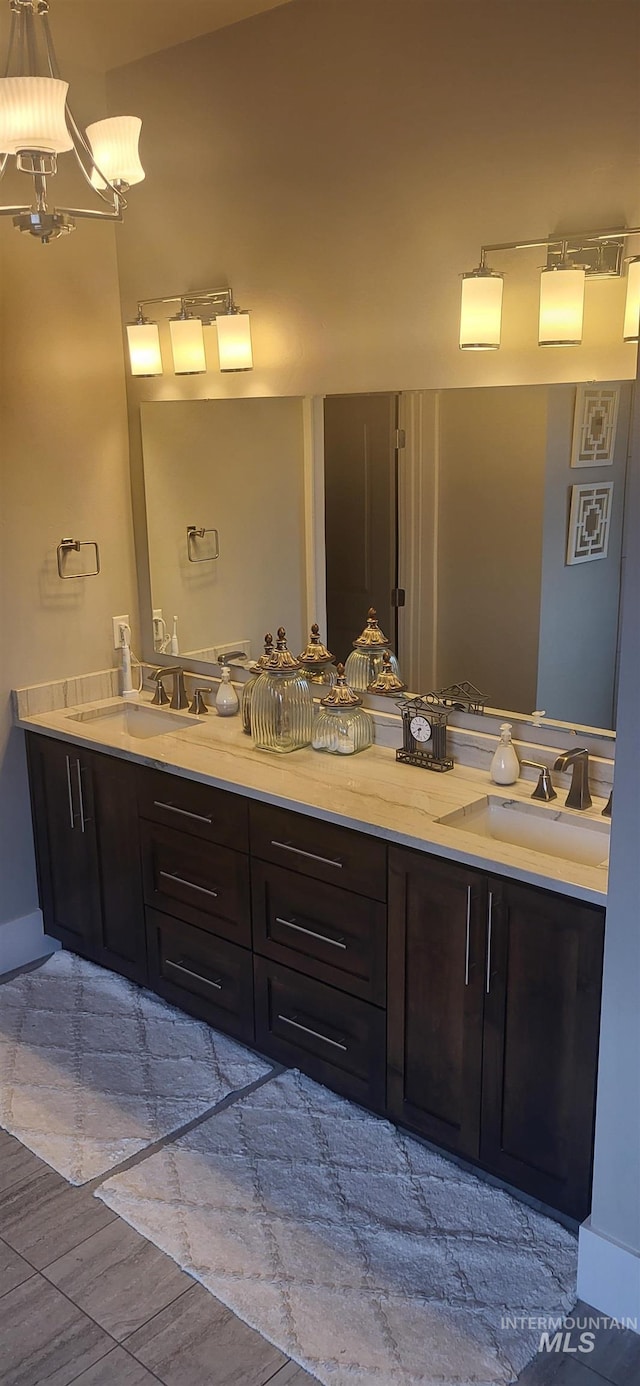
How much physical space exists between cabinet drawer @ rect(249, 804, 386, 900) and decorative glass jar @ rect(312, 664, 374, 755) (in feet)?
1.17

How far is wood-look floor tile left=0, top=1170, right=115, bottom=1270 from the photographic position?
2.25m

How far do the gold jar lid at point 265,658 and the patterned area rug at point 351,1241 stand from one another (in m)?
1.14

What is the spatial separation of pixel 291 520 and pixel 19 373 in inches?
37.1

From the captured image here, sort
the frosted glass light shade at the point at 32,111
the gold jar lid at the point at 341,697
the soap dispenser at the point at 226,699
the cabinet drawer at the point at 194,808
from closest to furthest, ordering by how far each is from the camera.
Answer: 1. the frosted glass light shade at the point at 32,111
2. the cabinet drawer at the point at 194,808
3. the gold jar lid at the point at 341,697
4. the soap dispenser at the point at 226,699

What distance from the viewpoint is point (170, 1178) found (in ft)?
7.97

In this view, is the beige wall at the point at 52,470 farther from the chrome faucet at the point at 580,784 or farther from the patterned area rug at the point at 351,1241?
the chrome faucet at the point at 580,784

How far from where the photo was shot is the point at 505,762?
2.58 meters

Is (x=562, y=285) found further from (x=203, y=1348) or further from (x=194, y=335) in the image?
(x=203, y=1348)

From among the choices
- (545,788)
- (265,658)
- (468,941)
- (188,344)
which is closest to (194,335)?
(188,344)

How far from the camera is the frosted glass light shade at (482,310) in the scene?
2.43 metres

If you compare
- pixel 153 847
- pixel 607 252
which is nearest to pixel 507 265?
pixel 607 252

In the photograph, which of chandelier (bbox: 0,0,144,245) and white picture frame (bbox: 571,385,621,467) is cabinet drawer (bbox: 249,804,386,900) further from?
chandelier (bbox: 0,0,144,245)

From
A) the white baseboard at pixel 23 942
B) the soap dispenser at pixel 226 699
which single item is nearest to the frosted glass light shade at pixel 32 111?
the soap dispenser at pixel 226 699

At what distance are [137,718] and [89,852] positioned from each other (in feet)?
1.61
